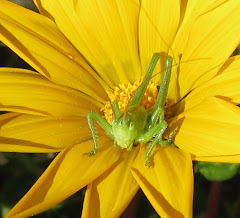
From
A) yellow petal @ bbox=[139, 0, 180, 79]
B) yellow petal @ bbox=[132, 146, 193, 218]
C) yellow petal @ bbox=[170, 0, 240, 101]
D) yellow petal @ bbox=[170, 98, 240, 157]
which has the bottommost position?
yellow petal @ bbox=[132, 146, 193, 218]

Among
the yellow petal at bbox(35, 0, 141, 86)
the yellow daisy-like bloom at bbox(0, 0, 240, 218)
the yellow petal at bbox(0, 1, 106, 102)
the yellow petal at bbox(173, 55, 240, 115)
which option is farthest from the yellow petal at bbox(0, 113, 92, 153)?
the yellow petal at bbox(173, 55, 240, 115)

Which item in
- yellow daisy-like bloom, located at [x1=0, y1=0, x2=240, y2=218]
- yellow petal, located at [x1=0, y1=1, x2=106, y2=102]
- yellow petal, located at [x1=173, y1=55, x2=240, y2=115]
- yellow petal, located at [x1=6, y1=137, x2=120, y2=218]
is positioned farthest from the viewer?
yellow petal, located at [x1=0, y1=1, x2=106, y2=102]

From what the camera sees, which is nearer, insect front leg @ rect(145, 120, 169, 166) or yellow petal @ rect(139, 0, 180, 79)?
insect front leg @ rect(145, 120, 169, 166)

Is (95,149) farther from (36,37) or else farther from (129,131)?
(36,37)

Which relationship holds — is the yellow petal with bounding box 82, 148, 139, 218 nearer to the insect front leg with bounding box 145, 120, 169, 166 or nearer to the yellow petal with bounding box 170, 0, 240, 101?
the insect front leg with bounding box 145, 120, 169, 166

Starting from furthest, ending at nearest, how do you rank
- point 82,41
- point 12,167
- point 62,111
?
point 12,167 < point 82,41 < point 62,111

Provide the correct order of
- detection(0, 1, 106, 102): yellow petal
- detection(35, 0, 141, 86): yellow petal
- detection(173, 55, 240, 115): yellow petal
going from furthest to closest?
detection(35, 0, 141, 86): yellow petal, detection(0, 1, 106, 102): yellow petal, detection(173, 55, 240, 115): yellow petal

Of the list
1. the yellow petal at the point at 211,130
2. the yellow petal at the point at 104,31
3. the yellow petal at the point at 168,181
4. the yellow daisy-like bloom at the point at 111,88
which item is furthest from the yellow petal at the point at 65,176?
the yellow petal at the point at 104,31

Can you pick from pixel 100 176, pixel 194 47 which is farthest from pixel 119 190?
pixel 194 47

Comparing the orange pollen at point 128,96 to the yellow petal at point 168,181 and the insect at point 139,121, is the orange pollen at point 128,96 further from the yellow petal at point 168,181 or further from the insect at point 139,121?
the yellow petal at point 168,181
